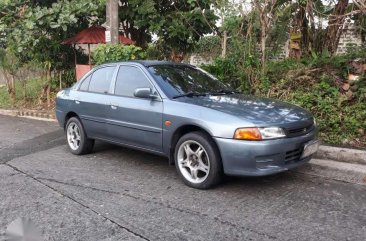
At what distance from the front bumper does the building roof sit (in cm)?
688

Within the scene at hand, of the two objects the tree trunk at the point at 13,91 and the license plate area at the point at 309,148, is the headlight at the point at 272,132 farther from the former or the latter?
the tree trunk at the point at 13,91

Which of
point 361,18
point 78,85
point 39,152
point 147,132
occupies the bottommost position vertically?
point 39,152

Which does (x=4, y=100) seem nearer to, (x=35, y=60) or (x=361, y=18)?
(x=35, y=60)

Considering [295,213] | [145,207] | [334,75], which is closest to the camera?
[295,213]

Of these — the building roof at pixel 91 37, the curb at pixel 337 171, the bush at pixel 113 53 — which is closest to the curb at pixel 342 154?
the curb at pixel 337 171

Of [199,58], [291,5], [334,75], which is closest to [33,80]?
[199,58]

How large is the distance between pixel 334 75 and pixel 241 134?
11.9ft

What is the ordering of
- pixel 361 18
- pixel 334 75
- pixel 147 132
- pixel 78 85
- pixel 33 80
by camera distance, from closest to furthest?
pixel 147 132
pixel 78 85
pixel 334 75
pixel 361 18
pixel 33 80

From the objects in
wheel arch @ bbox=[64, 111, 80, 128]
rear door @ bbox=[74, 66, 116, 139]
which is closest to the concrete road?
rear door @ bbox=[74, 66, 116, 139]

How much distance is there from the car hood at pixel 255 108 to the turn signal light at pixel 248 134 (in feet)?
0.37

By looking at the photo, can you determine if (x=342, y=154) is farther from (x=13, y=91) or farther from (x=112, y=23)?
(x=13, y=91)

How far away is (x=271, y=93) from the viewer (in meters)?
7.46

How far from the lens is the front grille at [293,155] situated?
14.5 ft

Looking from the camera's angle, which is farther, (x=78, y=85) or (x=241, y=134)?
(x=78, y=85)
